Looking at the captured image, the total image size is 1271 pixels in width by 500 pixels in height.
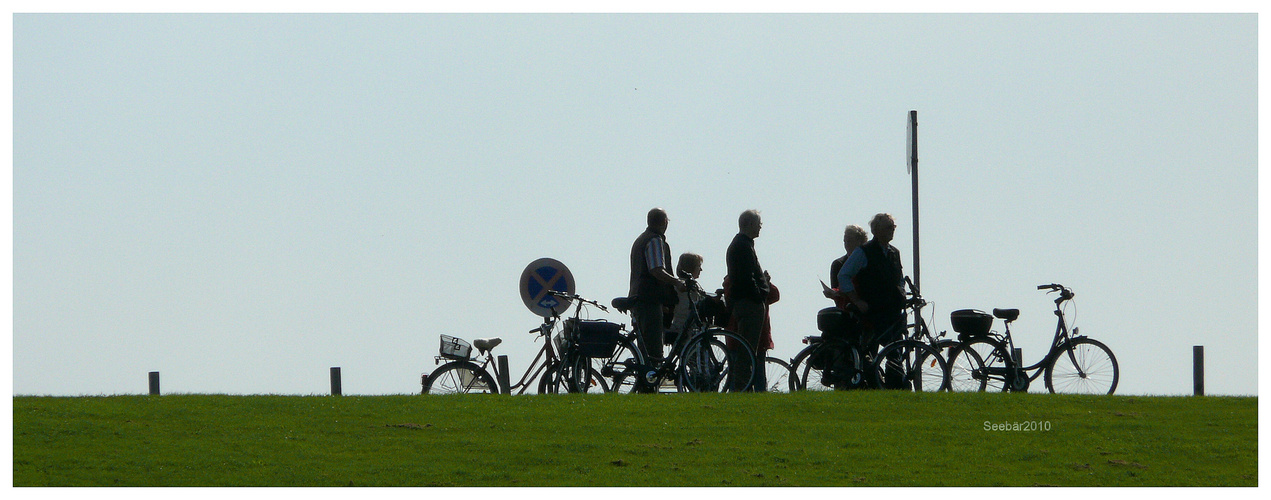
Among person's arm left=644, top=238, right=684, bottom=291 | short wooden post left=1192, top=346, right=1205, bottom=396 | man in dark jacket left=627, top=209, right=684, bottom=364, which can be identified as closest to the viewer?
person's arm left=644, top=238, right=684, bottom=291

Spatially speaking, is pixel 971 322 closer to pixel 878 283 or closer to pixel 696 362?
pixel 878 283

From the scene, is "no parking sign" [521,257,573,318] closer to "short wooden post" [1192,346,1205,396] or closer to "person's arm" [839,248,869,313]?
"person's arm" [839,248,869,313]

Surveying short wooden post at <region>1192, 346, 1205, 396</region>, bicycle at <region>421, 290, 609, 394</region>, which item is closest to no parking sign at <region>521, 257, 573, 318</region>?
bicycle at <region>421, 290, 609, 394</region>

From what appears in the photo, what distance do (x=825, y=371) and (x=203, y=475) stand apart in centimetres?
630

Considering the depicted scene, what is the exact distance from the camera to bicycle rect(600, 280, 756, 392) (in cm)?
1435

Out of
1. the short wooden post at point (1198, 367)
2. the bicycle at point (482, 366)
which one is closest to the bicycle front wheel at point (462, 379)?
the bicycle at point (482, 366)

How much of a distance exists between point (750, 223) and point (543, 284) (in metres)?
2.90

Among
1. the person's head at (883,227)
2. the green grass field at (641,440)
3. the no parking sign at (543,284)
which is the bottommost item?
the green grass field at (641,440)

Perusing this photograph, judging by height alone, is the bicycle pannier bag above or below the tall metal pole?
below

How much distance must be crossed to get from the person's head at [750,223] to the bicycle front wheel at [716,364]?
1011 mm

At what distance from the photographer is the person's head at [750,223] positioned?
14422 mm

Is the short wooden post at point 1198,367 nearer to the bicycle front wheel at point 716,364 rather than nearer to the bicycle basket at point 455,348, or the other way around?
the bicycle front wheel at point 716,364

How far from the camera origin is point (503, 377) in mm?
16953

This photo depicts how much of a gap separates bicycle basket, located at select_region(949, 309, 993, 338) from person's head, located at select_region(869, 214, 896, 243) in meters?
0.99
